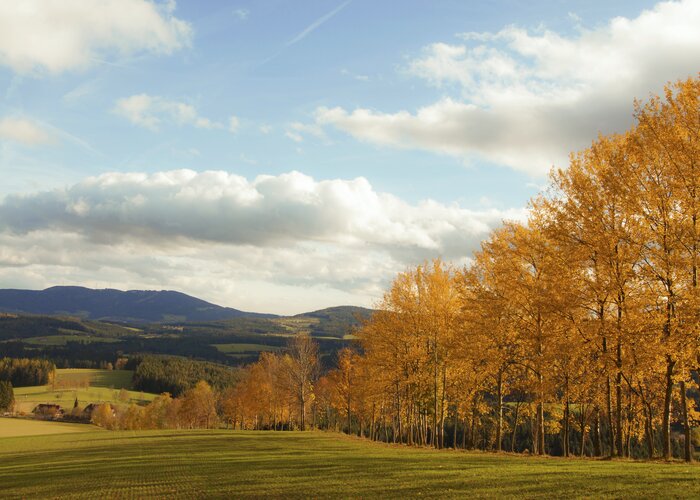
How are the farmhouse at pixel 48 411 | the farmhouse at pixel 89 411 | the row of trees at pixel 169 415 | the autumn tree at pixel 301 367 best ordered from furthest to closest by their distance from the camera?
the farmhouse at pixel 48 411
the farmhouse at pixel 89 411
the row of trees at pixel 169 415
the autumn tree at pixel 301 367

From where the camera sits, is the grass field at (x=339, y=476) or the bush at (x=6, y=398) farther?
the bush at (x=6, y=398)

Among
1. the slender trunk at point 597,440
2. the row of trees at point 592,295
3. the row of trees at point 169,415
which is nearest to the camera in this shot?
the row of trees at point 592,295

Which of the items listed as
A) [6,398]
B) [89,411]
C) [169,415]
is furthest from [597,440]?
[6,398]

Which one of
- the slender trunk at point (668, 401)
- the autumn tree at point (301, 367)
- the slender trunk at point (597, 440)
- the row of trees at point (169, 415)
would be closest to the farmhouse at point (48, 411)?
the row of trees at point (169, 415)

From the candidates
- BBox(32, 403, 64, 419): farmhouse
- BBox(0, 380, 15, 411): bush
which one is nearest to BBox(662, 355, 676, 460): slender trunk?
BBox(32, 403, 64, 419): farmhouse

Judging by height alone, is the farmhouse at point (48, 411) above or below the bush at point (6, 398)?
below

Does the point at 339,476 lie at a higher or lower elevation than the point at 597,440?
higher

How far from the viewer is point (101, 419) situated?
134 metres

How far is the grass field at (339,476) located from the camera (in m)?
17.5

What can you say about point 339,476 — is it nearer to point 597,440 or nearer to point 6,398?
point 597,440

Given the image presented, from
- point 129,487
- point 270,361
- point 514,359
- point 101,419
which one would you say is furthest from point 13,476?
point 101,419

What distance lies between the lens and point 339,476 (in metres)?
23.6

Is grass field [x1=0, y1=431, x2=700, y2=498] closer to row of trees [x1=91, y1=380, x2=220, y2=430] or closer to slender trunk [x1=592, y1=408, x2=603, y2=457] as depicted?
slender trunk [x1=592, y1=408, x2=603, y2=457]

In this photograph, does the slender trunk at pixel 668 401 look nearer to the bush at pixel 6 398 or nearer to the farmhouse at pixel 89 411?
the farmhouse at pixel 89 411
